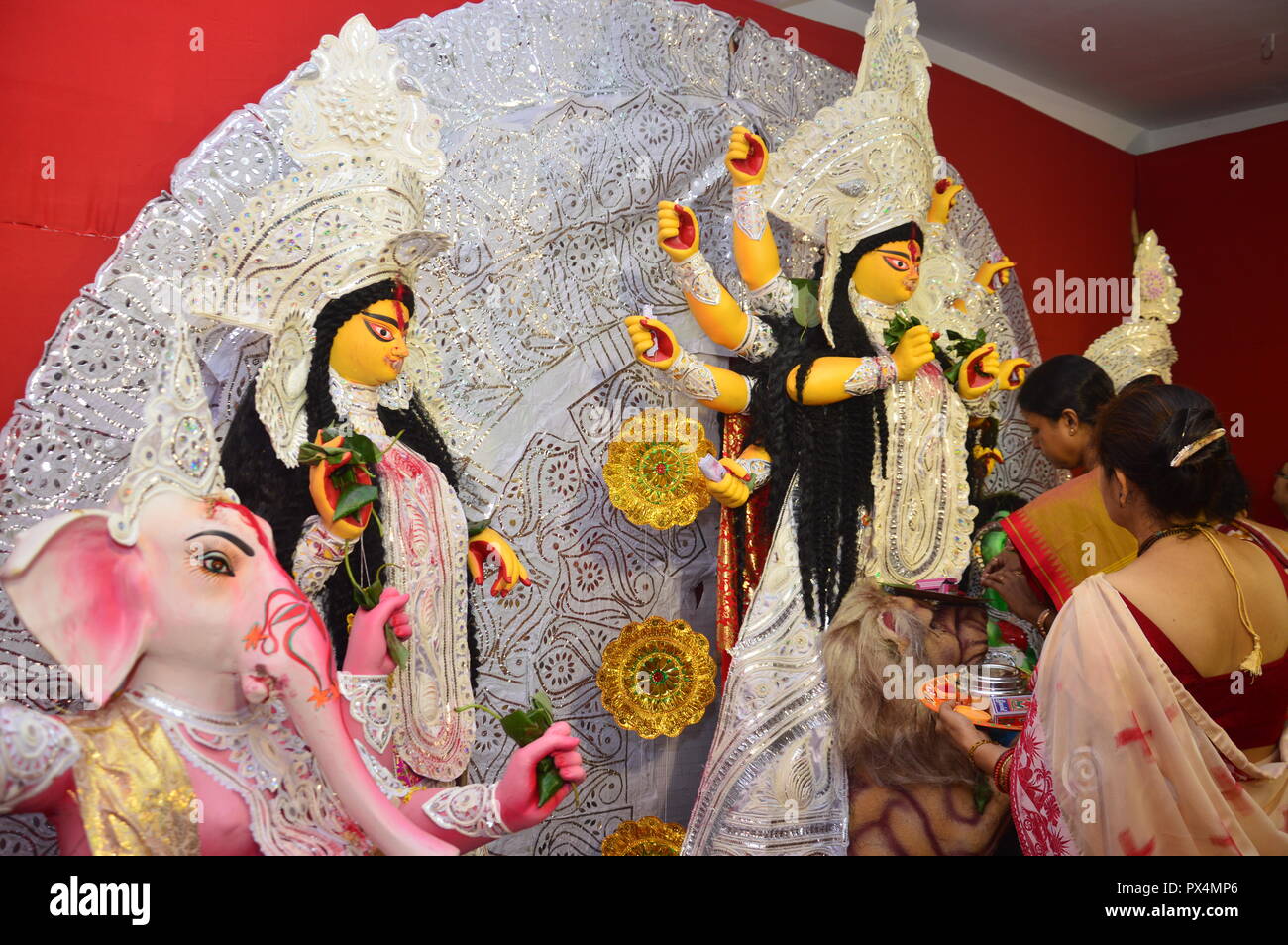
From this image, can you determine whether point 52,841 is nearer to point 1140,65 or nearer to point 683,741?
point 683,741

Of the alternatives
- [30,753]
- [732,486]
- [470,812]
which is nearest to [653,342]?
[732,486]

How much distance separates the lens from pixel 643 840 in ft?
10.3

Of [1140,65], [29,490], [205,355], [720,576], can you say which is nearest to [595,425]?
[720,576]

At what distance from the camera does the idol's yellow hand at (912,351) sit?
10.1 feet

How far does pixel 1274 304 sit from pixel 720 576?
2798mm

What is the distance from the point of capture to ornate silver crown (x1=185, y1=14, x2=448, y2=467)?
228 centimetres

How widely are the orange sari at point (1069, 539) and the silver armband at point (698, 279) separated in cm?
103

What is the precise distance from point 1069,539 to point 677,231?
1.30 metres

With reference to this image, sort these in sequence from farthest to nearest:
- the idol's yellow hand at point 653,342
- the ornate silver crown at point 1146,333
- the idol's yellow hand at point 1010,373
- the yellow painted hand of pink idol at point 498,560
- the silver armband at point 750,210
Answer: the ornate silver crown at point 1146,333 < the idol's yellow hand at point 1010,373 < the silver armband at point 750,210 < the idol's yellow hand at point 653,342 < the yellow painted hand of pink idol at point 498,560

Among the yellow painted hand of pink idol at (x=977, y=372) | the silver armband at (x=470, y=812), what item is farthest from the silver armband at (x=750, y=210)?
the silver armband at (x=470, y=812)

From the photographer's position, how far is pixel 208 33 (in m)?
2.64

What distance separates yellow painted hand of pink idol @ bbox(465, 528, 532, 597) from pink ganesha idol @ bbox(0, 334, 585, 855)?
60cm

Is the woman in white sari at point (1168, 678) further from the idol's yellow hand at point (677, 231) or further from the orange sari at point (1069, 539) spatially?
the idol's yellow hand at point (677, 231)

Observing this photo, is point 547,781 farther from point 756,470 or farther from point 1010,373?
point 1010,373
